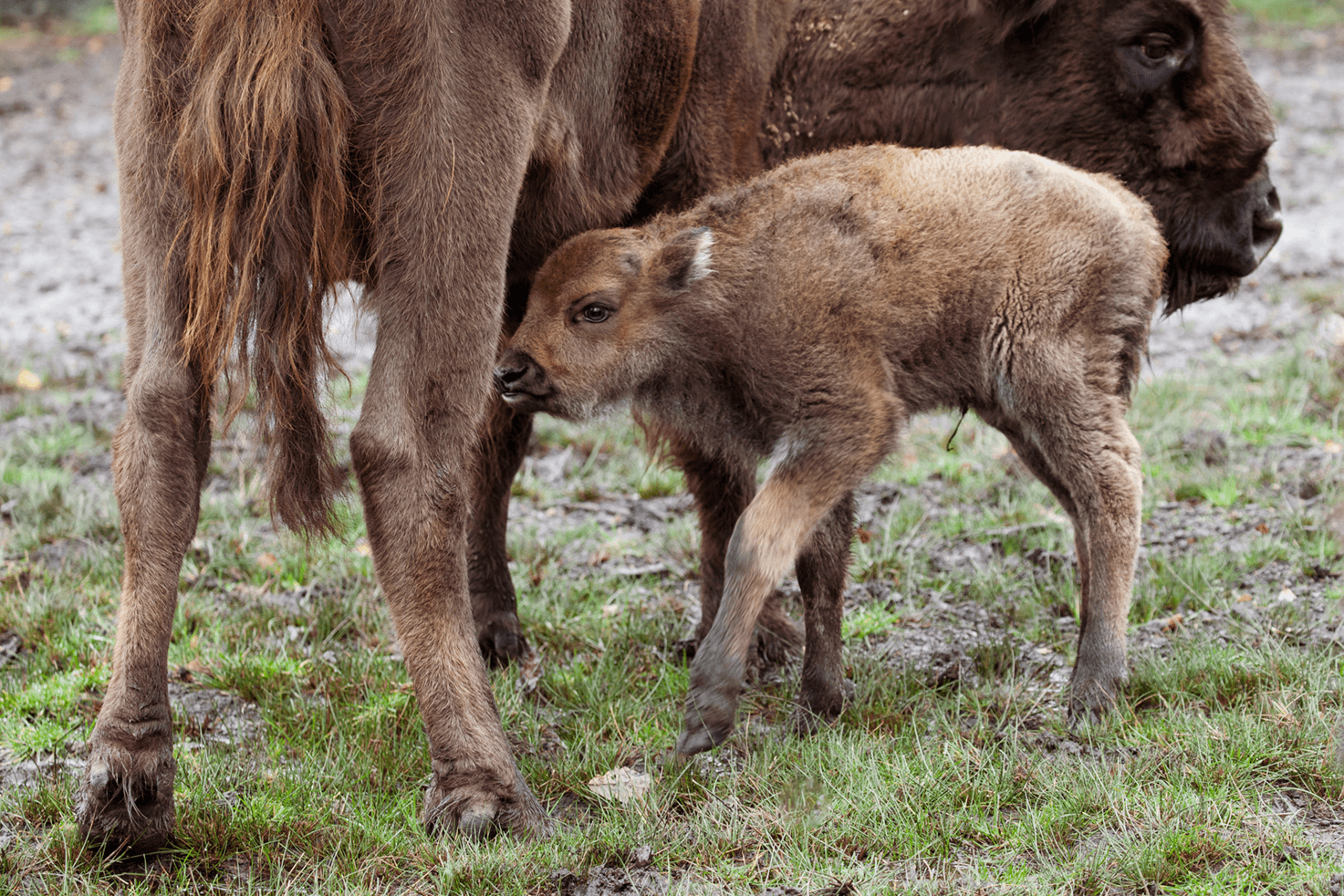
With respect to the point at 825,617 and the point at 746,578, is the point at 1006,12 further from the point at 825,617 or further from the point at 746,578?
the point at 746,578

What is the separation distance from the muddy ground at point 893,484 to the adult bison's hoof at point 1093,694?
0.21 meters

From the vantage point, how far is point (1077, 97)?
175 inches

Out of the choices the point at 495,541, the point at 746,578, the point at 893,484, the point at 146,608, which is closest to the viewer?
the point at 146,608

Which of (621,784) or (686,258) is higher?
(686,258)

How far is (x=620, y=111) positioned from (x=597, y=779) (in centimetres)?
205

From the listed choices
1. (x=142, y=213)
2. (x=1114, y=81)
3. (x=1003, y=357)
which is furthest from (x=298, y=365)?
(x=1114, y=81)

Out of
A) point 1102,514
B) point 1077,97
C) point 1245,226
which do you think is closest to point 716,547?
point 1102,514

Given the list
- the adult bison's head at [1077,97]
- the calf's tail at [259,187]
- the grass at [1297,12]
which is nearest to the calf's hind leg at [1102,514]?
the adult bison's head at [1077,97]

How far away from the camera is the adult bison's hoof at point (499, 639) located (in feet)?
14.6

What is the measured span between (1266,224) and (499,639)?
3.23 m

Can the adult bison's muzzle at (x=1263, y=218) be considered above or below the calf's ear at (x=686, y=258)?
above

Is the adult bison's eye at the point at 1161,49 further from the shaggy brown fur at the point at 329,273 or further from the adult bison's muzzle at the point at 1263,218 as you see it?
the shaggy brown fur at the point at 329,273

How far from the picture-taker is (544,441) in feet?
21.5

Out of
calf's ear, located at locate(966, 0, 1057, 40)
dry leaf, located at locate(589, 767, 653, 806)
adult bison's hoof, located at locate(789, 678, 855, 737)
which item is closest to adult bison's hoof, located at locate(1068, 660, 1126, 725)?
adult bison's hoof, located at locate(789, 678, 855, 737)
